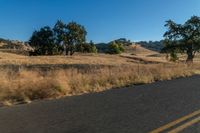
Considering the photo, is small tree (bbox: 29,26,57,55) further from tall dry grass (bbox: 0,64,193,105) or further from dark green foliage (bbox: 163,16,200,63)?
tall dry grass (bbox: 0,64,193,105)

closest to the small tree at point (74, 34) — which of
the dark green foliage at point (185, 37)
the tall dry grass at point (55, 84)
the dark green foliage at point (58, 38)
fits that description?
the dark green foliage at point (58, 38)

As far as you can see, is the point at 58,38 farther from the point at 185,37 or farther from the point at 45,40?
the point at 185,37

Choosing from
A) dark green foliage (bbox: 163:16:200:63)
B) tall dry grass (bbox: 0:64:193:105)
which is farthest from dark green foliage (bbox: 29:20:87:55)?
tall dry grass (bbox: 0:64:193:105)

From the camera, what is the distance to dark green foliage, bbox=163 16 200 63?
52.0 m

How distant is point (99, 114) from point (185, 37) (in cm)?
4667

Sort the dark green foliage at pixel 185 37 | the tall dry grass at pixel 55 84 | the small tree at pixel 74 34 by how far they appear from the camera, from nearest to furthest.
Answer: the tall dry grass at pixel 55 84 < the dark green foliage at pixel 185 37 < the small tree at pixel 74 34

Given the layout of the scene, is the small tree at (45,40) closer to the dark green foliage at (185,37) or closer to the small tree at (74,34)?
the small tree at (74,34)

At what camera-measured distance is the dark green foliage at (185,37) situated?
171ft

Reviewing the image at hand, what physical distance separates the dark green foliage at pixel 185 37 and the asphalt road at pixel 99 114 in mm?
41466

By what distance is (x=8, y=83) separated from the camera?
12484mm

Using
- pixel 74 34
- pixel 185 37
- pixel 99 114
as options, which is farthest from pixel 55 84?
pixel 74 34

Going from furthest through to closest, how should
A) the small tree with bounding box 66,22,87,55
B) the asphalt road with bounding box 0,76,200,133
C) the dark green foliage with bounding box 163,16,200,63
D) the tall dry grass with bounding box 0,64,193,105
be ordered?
the small tree with bounding box 66,22,87,55 → the dark green foliage with bounding box 163,16,200,63 → the tall dry grass with bounding box 0,64,193,105 → the asphalt road with bounding box 0,76,200,133

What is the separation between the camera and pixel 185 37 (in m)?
53.2

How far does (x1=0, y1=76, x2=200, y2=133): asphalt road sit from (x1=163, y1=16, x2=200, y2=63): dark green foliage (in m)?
41.5
